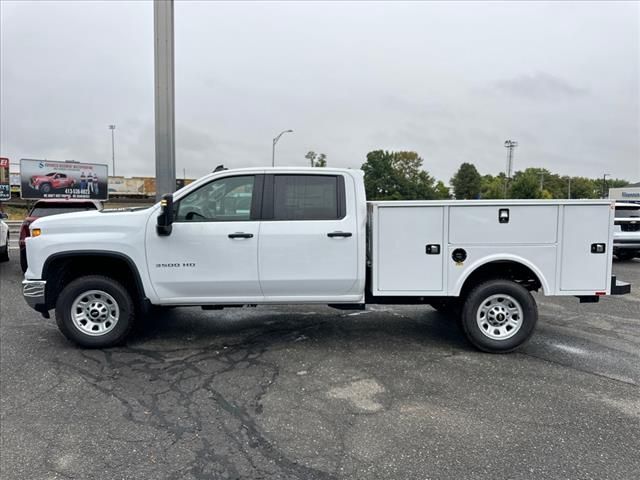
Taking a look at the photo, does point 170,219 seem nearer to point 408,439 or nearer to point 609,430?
point 408,439

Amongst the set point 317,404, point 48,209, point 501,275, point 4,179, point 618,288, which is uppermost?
point 4,179

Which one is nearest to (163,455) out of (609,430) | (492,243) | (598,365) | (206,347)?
(206,347)

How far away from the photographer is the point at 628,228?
12078 mm

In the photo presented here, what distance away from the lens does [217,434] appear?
11.2ft

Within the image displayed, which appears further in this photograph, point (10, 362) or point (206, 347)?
point (206, 347)

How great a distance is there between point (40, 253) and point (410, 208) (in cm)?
404

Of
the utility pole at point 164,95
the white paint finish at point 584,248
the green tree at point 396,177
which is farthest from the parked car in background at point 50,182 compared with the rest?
the green tree at point 396,177

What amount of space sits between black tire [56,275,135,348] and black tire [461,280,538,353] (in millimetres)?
3706

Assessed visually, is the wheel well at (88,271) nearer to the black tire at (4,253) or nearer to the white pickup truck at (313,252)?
the white pickup truck at (313,252)

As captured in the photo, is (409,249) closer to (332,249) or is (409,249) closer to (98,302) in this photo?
(332,249)

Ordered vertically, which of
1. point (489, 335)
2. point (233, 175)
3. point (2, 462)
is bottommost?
point (2, 462)

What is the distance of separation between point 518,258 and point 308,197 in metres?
2.35

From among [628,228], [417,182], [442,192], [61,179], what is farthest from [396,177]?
[628,228]

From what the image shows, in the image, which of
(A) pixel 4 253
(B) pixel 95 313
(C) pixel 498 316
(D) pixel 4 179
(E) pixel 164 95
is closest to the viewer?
(C) pixel 498 316
